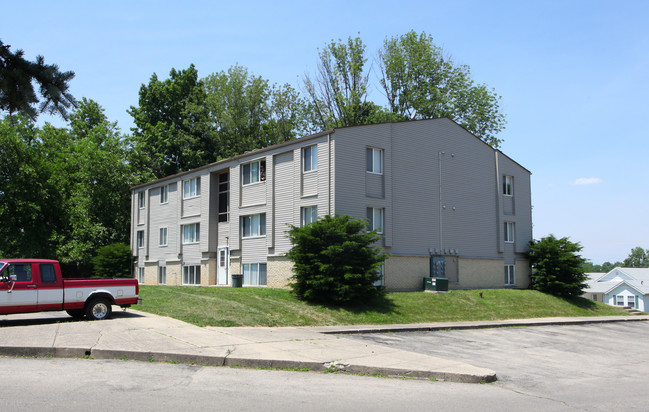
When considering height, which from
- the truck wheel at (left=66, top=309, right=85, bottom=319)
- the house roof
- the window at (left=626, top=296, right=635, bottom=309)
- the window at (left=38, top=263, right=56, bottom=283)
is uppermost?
the window at (left=38, top=263, right=56, bottom=283)

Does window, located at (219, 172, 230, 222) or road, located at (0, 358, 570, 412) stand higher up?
window, located at (219, 172, 230, 222)

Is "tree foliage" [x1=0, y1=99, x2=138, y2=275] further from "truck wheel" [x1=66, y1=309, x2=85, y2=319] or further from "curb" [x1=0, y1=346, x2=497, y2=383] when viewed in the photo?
"curb" [x1=0, y1=346, x2=497, y2=383]

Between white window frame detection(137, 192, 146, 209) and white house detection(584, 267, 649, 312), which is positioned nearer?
white window frame detection(137, 192, 146, 209)

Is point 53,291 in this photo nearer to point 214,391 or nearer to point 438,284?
point 214,391

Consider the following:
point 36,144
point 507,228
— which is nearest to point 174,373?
point 507,228

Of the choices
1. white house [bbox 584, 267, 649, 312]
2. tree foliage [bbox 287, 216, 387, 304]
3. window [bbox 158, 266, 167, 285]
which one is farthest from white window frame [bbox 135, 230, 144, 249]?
white house [bbox 584, 267, 649, 312]

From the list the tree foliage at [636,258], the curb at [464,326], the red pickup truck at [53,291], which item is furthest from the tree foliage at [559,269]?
the tree foliage at [636,258]

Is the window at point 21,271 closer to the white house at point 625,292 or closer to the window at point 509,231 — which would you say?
the window at point 509,231

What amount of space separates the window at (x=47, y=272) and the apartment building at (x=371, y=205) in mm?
12312

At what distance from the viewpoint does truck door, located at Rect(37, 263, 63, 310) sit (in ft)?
50.9

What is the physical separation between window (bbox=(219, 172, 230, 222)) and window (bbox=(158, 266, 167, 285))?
7723 millimetres

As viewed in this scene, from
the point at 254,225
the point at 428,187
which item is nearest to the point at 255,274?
the point at 254,225

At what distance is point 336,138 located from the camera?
28.2 m

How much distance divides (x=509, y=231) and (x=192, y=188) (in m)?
22.2
